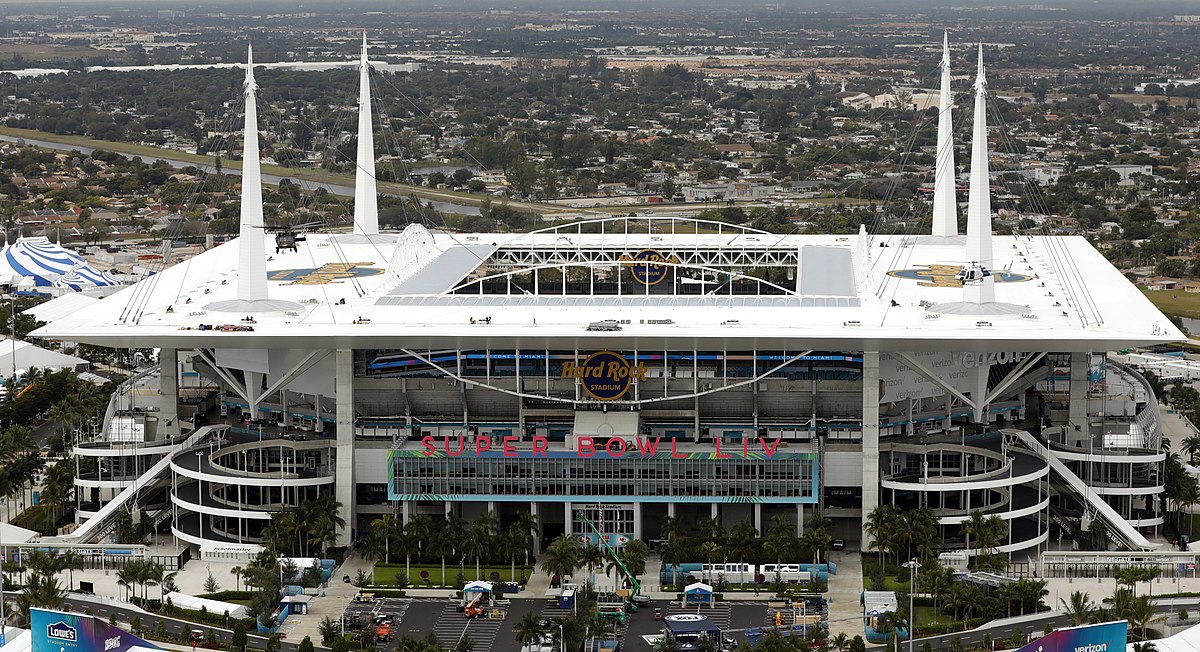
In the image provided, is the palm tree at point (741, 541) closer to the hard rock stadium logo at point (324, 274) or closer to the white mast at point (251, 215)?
the white mast at point (251, 215)

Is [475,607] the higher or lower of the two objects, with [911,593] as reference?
lower

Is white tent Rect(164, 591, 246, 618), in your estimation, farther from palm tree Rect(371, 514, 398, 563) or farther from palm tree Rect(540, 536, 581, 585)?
palm tree Rect(540, 536, 581, 585)

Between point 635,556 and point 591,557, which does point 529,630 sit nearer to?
point 591,557

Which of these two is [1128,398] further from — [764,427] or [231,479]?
[231,479]

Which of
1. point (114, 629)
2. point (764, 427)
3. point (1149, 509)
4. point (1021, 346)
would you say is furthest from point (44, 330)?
point (1149, 509)

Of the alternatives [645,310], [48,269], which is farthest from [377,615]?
[48,269]

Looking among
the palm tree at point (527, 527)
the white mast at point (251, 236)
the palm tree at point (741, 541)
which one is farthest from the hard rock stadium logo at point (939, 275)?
the white mast at point (251, 236)
